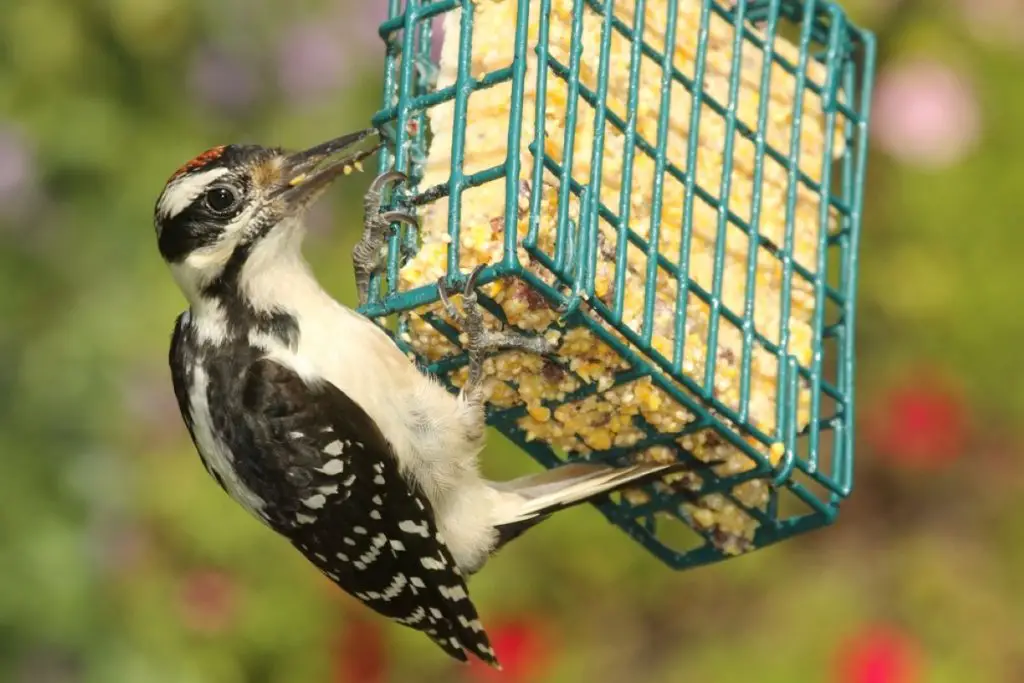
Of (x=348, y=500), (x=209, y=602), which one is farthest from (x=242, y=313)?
(x=209, y=602)

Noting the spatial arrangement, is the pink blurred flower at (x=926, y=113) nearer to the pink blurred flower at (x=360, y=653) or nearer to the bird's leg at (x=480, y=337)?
the pink blurred flower at (x=360, y=653)

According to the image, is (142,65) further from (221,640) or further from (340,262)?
(221,640)

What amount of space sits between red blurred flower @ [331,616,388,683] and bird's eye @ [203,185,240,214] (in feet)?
6.97

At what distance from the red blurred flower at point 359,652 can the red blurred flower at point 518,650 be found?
30cm

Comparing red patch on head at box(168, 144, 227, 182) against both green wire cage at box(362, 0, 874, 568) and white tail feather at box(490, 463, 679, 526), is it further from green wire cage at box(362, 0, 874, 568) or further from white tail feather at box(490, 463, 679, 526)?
white tail feather at box(490, 463, 679, 526)

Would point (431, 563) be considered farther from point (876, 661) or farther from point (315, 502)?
point (876, 661)

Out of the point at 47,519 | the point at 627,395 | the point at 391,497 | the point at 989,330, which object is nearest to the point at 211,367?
the point at 391,497

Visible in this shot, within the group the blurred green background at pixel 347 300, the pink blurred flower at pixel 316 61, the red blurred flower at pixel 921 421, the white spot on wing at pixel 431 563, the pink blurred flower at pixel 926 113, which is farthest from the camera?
the red blurred flower at pixel 921 421

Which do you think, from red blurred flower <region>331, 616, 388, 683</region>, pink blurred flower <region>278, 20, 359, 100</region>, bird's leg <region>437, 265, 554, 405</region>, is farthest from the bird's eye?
pink blurred flower <region>278, 20, 359, 100</region>

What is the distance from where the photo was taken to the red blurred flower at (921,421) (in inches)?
213

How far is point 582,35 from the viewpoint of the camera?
263cm

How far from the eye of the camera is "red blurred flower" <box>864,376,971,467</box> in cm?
541

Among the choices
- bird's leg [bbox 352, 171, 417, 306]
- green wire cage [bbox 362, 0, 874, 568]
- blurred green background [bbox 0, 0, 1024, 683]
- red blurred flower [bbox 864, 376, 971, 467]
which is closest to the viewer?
→ green wire cage [bbox 362, 0, 874, 568]

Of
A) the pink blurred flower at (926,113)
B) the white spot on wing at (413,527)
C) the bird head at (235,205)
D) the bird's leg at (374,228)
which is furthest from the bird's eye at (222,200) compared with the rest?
the pink blurred flower at (926,113)
